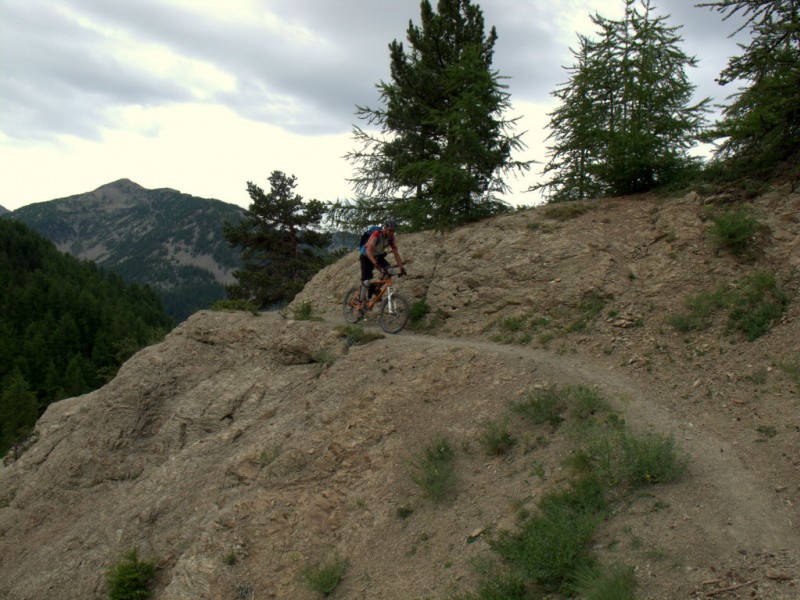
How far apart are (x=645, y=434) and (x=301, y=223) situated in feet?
91.2

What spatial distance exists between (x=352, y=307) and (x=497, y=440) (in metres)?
7.66

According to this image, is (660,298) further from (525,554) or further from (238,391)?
(238,391)

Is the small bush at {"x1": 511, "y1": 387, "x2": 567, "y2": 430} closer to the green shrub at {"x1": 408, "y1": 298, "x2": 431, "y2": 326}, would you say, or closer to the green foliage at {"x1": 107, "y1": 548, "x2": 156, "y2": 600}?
the green shrub at {"x1": 408, "y1": 298, "x2": 431, "y2": 326}

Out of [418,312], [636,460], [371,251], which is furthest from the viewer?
[418,312]

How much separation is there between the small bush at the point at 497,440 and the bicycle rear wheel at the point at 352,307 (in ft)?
23.0

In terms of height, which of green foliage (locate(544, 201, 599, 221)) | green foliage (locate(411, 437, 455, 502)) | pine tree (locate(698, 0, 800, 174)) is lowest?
green foliage (locate(411, 437, 455, 502))

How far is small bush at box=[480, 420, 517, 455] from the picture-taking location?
26.9 feet

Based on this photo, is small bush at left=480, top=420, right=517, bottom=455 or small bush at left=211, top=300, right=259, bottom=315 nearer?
small bush at left=480, top=420, right=517, bottom=455

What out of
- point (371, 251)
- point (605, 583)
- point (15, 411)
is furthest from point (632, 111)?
point (15, 411)

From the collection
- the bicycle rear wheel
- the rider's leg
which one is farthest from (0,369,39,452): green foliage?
the rider's leg

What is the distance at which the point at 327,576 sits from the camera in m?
7.59

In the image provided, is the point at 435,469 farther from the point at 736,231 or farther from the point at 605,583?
the point at 736,231

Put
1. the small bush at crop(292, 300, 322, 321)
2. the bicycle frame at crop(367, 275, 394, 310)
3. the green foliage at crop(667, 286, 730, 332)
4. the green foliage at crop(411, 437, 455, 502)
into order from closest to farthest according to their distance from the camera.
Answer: the green foliage at crop(411, 437, 455, 502), the green foliage at crop(667, 286, 730, 332), the bicycle frame at crop(367, 275, 394, 310), the small bush at crop(292, 300, 322, 321)

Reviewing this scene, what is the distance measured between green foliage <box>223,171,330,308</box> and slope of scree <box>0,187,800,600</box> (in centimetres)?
1461
